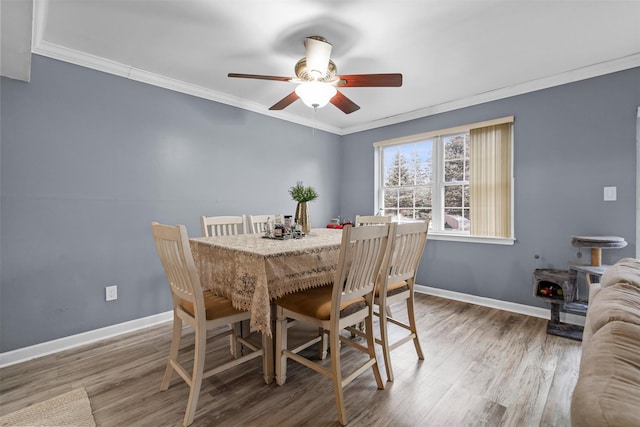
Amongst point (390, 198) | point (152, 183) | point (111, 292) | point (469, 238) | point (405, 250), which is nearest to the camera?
point (405, 250)

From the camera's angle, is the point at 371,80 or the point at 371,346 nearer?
the point at 371,346

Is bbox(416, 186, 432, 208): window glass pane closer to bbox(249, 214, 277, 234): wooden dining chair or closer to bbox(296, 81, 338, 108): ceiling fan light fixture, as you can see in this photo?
bbox(249, 214, 277, 234): wooden dining chair

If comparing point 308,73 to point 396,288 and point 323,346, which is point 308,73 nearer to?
point 396,288

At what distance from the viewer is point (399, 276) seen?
80.4 inches

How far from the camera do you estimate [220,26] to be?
2111 millimetres

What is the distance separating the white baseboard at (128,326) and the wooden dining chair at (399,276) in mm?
1653

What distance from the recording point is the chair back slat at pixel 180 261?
4.77 feet

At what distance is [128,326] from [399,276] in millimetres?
2477

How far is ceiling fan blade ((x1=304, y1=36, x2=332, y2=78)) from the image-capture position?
2.12 metres

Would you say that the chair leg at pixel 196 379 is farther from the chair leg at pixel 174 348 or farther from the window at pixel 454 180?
the window at pixel 454 180

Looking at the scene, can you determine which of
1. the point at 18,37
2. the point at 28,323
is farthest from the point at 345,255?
the point at 28,323

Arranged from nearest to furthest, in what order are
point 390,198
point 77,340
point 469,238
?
point 77,340
point 469,238
point 390,198

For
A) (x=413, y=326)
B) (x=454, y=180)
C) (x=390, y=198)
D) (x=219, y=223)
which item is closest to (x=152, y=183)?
(x=219, y=223)

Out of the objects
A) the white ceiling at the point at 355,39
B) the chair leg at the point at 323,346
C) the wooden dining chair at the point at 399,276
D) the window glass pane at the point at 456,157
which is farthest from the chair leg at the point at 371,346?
the window glass pane at the point at 456,157
